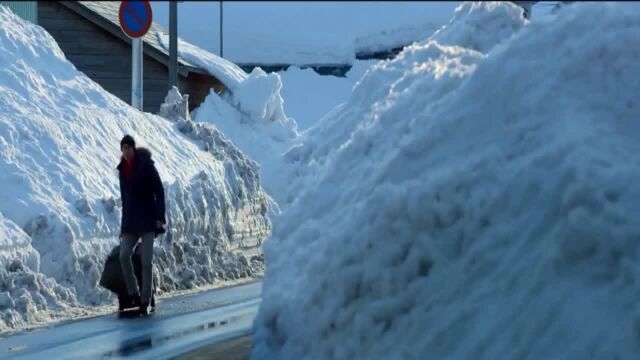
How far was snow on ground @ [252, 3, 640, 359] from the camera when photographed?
20.8 feet

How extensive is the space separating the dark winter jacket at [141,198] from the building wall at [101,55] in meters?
19.5

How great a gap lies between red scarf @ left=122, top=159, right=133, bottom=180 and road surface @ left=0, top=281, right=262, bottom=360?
4.15 feet

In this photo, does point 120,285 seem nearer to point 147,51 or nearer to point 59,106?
point 59,106

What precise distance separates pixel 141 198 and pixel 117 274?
747mm

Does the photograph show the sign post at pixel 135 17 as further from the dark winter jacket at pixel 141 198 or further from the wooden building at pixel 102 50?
the wooden building at pixel 102 50

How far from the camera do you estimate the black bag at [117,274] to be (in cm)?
1388

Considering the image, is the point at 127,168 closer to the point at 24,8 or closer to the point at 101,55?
the point at 24,8

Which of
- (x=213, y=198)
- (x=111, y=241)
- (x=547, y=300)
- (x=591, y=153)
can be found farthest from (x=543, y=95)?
(x=213, y=198)

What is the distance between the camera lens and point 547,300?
6.39m

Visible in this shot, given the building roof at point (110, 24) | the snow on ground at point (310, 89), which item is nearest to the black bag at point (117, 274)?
the building roof at point (110, 24)

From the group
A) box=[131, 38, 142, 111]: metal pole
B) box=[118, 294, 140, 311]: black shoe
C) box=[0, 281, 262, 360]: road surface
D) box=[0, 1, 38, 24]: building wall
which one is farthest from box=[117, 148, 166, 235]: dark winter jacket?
box=[0, 1, 38, 24]: building wall

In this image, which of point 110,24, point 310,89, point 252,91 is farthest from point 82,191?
point 310,89

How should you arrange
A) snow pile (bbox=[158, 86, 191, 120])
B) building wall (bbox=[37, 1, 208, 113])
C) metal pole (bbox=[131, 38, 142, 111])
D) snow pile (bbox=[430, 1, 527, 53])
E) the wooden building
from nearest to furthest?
snow pile (bbox=[430, 1, 527, 53]), metal pole (bbox=[131, 38, 142, 111]), snow pile (bbox=[158, 86, 191, 120]), the wooden building, building wall (bbox=[37, 1, 208, 113])

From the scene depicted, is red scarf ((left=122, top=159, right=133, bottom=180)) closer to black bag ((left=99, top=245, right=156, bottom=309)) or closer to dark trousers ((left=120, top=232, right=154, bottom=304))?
dark trousers ((left=120, top=232, right=154, bottom=304))
